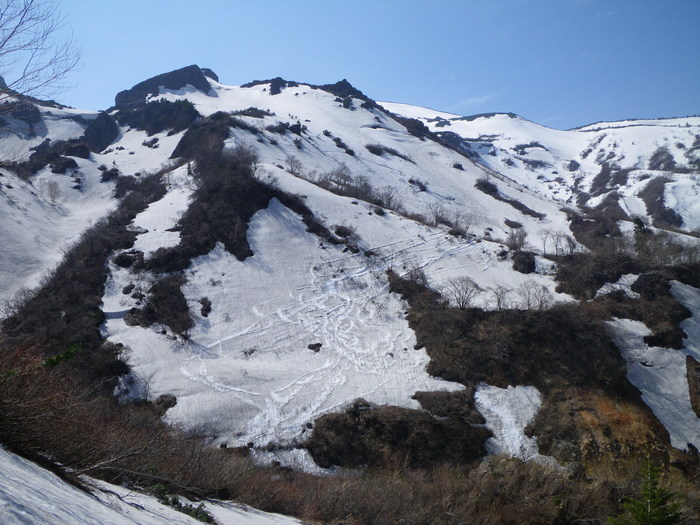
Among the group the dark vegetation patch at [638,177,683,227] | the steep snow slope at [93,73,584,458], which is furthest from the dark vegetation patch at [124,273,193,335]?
the dark vegetation patch at [638,177,683,227]

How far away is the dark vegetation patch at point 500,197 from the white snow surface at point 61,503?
208ft

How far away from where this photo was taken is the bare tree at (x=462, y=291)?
1184 inches

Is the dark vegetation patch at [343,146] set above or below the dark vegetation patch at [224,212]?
above

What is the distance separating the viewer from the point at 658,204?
83.6 metres

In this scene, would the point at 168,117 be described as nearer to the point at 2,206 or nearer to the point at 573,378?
the point at 2,206

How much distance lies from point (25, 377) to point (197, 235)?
1270 inches

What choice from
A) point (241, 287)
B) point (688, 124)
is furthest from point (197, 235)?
Answer: point (688, 124)

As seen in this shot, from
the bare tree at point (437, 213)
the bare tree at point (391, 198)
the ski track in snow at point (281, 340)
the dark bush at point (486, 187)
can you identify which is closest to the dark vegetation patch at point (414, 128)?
the dark bush at point (486, 187)

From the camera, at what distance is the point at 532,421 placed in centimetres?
2181

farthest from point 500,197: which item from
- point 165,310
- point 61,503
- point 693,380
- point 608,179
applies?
point 61,503

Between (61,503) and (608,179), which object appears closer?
(61,503)

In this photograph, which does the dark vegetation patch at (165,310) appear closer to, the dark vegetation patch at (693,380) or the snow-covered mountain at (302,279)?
the snow-covered mountain at (302,279)

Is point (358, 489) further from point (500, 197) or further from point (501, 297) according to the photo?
point (500, 197)

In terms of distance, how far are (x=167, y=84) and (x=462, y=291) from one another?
122 m
